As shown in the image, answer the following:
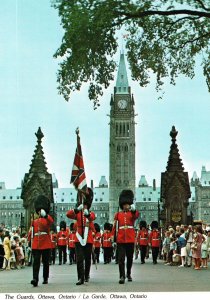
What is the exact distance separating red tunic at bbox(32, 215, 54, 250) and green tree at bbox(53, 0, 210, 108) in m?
4.79

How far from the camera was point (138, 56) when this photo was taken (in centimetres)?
2195

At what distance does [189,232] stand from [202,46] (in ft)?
31.5

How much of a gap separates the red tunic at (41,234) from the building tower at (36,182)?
849 inches

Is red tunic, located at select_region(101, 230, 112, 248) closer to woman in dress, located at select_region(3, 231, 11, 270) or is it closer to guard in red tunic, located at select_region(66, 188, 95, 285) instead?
woman in dress, located at select_region(3, 231, 11, 270)

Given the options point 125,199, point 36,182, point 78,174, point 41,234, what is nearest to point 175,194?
point 36,182

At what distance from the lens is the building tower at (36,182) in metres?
39.8

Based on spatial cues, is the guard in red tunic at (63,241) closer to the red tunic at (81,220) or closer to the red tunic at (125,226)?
the red tunic at (125,226)

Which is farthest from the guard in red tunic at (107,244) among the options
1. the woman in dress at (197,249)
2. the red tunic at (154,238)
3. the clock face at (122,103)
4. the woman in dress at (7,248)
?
the clock face at (122,103)

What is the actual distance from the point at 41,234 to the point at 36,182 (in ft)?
74.2

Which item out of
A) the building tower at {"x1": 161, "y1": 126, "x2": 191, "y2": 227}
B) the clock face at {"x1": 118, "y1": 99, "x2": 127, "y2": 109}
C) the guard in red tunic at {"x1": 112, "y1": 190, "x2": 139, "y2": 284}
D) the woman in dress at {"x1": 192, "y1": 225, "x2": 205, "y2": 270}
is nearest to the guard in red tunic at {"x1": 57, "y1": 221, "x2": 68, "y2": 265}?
the building tower at {"x1": 161, "y1": 126, "x2": 191, "y2": 227}

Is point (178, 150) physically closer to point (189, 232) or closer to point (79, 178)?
point (189, 232)

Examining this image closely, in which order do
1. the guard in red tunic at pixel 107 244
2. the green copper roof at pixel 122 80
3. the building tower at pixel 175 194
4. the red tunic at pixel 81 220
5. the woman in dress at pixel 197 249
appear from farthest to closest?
1. the green copper roof at pixel 122 80
2. the building tower at pixel 175 194
3. the guard in red tunic at pixel 107 244
4. the woman in dress at pixel 197 249
5. the red tunic at pixel 81 220

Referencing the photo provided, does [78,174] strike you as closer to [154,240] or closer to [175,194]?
[154,240]

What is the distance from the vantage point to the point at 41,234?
57.9 ft
